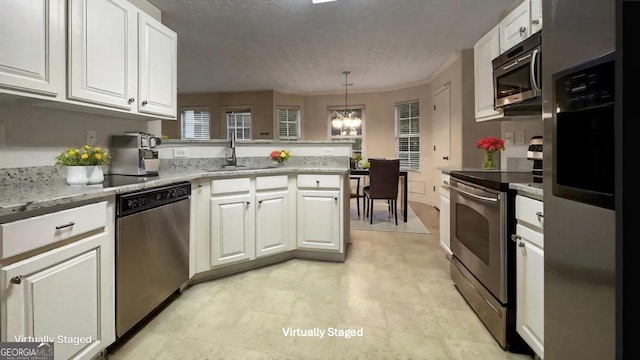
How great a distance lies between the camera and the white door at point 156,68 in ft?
6.61

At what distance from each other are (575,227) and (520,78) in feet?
4.52

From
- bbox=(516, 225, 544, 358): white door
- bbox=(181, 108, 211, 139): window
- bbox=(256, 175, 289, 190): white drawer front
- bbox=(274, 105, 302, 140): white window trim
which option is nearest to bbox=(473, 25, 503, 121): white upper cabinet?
bbox=(516, 225, 544, 358): white door

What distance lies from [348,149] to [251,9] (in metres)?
1.76

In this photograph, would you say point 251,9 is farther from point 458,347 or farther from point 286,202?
point 458,347

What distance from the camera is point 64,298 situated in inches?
45.3

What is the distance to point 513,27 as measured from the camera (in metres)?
1.94

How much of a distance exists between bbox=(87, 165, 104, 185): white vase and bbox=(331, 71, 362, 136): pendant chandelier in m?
4.93

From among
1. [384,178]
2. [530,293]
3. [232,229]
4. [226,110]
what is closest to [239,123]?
[226,110]

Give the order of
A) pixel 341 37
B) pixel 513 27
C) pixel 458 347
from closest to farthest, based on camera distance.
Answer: pixel 458 347 < pixel 513 27 < pixel 341 37

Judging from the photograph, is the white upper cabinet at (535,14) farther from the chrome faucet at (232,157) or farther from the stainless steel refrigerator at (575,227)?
the chrome faucet at (232,157)

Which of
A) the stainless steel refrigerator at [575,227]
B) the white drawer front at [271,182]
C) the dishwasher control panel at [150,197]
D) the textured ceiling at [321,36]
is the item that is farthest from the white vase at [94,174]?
the stainless steel refrigerator at [575,227]

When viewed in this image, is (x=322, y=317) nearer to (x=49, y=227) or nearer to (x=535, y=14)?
(x=49, y=227)
